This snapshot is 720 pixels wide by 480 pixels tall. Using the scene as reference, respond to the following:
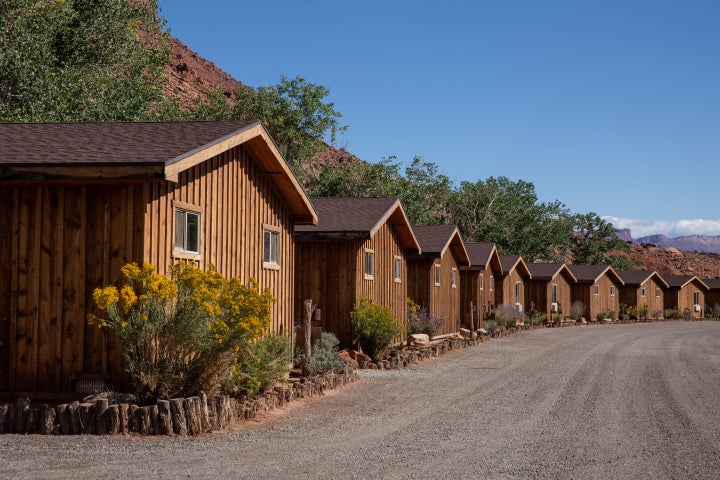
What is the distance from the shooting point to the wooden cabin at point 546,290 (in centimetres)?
4934

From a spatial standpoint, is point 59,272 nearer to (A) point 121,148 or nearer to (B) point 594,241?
(A) point 121,148

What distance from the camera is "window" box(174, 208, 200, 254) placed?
40.6 ft

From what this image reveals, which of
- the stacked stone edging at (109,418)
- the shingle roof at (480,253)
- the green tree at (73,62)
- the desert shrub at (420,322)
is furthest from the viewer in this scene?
the shingle roof at (480,253)

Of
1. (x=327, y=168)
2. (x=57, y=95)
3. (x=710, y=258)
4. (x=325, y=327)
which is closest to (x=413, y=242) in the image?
(x=325, y=327)

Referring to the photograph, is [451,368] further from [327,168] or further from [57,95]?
[327,168]

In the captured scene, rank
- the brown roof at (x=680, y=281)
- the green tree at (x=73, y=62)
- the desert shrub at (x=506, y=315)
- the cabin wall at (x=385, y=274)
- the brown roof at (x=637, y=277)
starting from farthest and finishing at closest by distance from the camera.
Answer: the brown roof at (x=680, y=281) → the brown roof at (x=637, y=277) → the desert shrub at (x=506, y=315) → the green tree at (x=73, y=62) → the cabin wall at (x=385, y=274)

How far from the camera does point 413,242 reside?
26.4m

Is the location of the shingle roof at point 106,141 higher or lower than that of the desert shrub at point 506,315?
higher

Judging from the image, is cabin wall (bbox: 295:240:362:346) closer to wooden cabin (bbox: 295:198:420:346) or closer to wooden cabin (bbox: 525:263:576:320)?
wooden cabin (bbox: 295:198:420:346)

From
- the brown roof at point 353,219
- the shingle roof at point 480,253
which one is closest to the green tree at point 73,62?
the brown roof at point 353,219

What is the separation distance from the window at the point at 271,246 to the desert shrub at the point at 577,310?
39510 mm

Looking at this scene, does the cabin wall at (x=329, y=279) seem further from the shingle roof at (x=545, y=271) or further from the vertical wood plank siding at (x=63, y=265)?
the shingle roof at (x=545, y=271)

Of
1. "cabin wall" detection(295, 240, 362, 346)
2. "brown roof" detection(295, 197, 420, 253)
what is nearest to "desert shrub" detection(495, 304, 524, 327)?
"brown roof" detection(295, 197, 420, 253)

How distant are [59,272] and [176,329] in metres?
2.33
